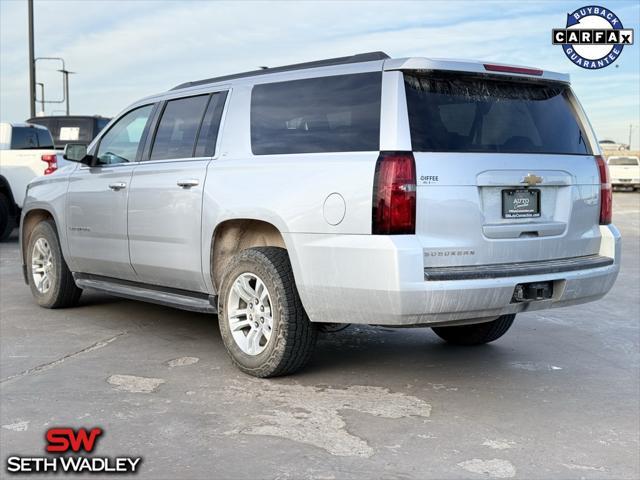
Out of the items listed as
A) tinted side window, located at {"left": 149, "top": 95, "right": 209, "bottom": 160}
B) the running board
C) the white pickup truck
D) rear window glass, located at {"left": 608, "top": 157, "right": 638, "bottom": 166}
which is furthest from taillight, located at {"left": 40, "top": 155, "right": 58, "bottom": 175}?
rear window glass, located at {"left": 608, "top": 157, "right": 638, "bottom": 166}

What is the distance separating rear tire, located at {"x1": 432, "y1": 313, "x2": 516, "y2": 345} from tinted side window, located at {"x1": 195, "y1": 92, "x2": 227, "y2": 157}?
2.20 m

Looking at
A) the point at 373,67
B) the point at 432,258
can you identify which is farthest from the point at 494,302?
the point at 373,67

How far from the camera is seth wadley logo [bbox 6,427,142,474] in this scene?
3.77 metres

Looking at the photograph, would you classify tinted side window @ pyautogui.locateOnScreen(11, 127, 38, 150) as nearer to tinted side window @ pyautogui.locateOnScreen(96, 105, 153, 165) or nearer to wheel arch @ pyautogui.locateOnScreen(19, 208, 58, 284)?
wheel arch @ pyautogui.locateOnScreen(19, 208, 58, 284)

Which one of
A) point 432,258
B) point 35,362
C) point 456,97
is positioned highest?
point 456,97

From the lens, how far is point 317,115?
16.8ft

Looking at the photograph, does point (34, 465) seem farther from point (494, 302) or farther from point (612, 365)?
point (612, 365)

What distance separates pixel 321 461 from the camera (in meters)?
3.84

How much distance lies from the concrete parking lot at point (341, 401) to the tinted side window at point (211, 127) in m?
1.44

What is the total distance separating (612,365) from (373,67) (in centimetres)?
273

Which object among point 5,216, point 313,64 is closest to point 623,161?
point 5,216

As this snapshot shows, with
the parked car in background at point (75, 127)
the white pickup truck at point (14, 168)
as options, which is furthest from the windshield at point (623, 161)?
the white pickup truck at point (14, 168)

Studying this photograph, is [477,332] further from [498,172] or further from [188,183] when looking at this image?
[188,183]

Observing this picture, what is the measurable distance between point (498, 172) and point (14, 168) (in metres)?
10.9
